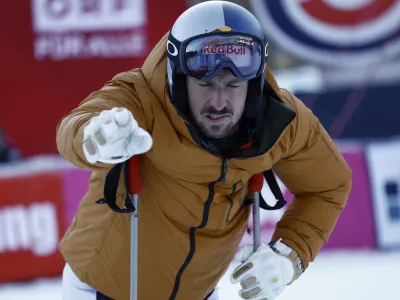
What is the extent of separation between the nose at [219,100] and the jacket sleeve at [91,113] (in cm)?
23

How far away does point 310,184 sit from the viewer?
3115 mm

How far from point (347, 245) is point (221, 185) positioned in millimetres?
3470

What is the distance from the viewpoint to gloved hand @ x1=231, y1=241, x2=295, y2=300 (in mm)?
2912

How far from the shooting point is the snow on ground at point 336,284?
5.00 meters

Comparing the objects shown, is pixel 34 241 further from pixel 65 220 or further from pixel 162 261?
pixel 162 261

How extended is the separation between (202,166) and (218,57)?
0.36 m

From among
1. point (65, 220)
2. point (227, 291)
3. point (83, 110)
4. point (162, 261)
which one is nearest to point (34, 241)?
point (65, 220)

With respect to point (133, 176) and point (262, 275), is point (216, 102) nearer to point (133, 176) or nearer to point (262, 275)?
point (133, 176)

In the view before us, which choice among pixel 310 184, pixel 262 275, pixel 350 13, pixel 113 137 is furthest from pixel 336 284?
pixel 113 137

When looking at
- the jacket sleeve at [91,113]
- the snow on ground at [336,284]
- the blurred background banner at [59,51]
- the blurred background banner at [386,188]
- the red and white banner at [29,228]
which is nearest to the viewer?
the jacket sleeve at [91,113]

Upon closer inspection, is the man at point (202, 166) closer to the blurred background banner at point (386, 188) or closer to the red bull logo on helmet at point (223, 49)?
the red bull logo on helmet at point (223, 49)

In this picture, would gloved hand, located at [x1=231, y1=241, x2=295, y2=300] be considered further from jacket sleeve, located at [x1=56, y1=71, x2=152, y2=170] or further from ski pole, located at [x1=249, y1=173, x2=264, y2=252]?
jacket sleeve, located at [x1=56, y1=71, x2=152, y2=170]

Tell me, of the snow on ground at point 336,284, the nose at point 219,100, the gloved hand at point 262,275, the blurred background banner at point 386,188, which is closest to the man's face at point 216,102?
the nose at point 219,100

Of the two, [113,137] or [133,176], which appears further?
[133,176]
